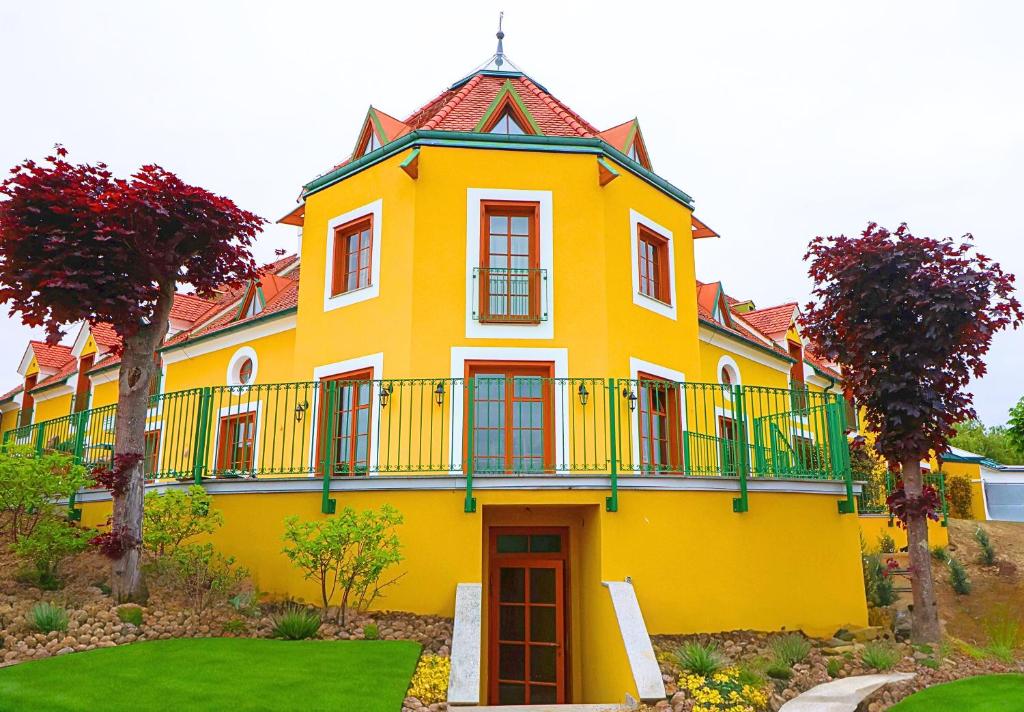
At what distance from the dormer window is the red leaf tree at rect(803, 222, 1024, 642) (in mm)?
5850

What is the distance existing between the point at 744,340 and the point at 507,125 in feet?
30.6

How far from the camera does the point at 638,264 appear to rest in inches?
588

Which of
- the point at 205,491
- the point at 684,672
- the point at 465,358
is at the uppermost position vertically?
the point at 465,358

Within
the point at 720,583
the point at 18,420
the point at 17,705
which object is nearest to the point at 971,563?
the point at 720,583

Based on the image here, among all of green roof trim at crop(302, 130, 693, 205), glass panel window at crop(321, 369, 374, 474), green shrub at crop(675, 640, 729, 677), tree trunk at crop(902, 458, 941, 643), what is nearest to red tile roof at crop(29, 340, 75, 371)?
glass panel window at crop(321, 369, 374, 474)

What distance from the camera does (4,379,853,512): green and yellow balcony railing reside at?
11.7m

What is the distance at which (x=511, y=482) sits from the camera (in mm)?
10609

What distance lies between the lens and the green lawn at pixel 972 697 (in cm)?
806

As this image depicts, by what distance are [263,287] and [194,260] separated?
30.2 ft

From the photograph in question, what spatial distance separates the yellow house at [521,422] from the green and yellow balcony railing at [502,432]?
5cm

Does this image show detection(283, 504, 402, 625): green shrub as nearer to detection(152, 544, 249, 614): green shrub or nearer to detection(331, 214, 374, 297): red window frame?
detection(152, 544, 249, 614): green shrub

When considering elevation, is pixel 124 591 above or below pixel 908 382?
below

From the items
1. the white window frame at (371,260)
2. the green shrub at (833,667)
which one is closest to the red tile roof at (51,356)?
the white window frame at (371,260)

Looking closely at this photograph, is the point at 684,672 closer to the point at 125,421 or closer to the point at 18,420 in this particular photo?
the point at 125,421
